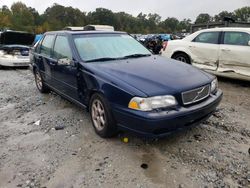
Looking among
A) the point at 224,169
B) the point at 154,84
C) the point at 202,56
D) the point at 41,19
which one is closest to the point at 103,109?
the point at 154,84

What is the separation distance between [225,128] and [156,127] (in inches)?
66.0

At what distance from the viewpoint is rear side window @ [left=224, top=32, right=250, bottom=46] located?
642 cm

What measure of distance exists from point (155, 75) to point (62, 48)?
6.69 ft

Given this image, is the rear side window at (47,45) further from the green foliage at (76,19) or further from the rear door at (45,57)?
the green foliage at (76,19)

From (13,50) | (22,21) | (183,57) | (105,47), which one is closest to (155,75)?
(105,47)

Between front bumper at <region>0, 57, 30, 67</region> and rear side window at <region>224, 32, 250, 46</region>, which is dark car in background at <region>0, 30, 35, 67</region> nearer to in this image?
front bumper at <region>0, 57, 30, 67</region>

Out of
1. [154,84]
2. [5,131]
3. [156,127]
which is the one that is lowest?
[5,131]

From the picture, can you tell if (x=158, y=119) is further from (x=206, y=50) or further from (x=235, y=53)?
(x=206, y=50)

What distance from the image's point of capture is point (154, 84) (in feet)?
10.6

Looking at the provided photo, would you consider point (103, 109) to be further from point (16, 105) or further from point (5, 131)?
point (16, 105)

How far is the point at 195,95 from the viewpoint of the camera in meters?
3.36

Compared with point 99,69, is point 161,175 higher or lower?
lower

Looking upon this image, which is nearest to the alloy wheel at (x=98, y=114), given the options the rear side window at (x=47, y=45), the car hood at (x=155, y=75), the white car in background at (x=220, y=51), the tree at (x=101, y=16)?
the car hood at (x=155, y=75)

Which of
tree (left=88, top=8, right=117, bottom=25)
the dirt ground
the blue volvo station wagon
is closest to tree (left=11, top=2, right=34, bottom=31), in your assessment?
tree (left=88, top=8, right=117, bottom=25)
